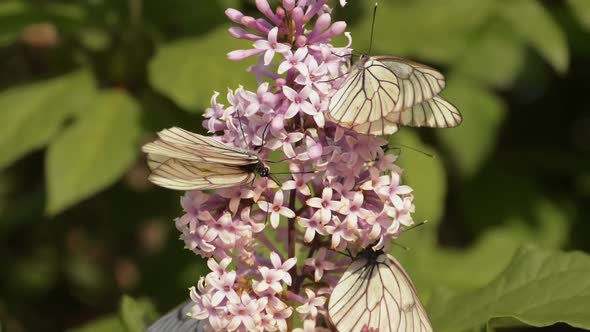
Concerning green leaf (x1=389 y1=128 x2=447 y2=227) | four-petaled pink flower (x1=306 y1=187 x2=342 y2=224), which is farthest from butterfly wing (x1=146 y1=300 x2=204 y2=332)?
green leaf (x1=389 y1=128 x2=447 y2=227)

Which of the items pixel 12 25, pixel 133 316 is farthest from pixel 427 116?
pixel 12 25

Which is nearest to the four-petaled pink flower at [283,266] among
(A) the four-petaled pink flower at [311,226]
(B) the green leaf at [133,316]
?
(A) the four-petaled pink flower at [311,226]

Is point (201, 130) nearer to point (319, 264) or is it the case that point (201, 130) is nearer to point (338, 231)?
point (319, 264)

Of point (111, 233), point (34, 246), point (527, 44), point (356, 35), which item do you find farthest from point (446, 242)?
point (34, 246)

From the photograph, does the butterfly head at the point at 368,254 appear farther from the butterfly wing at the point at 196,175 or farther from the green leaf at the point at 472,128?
the green leaf at the point at 472,128

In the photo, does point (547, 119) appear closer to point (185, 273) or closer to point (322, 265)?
point (185, 273)
